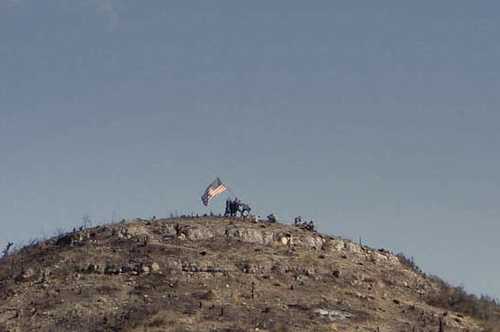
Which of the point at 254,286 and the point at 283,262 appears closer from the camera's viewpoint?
the point at 254,286

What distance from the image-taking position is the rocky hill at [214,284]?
171 ft

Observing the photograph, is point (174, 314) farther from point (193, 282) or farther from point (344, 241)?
point (344, 241)

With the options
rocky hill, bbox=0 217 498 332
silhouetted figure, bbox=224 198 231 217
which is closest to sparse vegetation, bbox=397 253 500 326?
rocky hill, bbox=0 217 498 332

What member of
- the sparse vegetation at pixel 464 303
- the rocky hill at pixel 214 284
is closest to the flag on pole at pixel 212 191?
the rocky hill at pixel 214 284

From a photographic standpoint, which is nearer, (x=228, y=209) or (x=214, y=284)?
(x=214, y=284)

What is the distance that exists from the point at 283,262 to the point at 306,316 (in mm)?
10218

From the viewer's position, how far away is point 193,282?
58.2 meters

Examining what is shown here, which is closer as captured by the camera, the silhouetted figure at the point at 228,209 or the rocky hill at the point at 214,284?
the rocky hill at the point at 214,284

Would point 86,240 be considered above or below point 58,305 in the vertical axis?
above

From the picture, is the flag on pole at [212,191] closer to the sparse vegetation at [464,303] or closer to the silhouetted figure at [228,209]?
→ the silhouetted figure at [228,209]

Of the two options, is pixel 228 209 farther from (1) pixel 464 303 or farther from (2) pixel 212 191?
(1) pixel 464 303

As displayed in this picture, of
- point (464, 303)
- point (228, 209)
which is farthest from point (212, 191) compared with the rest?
point (464, 303)

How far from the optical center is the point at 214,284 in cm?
5784

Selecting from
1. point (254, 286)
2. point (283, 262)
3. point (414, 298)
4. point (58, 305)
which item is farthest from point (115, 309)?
point (414, 298)
